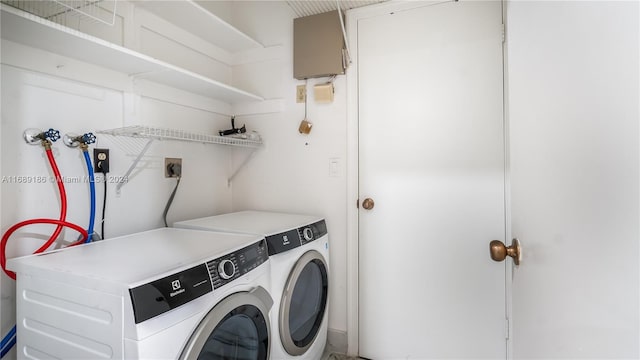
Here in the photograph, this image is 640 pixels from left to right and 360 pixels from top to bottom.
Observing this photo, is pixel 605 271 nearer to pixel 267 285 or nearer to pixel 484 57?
pixel 267 285

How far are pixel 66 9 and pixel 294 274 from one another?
154cm

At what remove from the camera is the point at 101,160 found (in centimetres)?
141

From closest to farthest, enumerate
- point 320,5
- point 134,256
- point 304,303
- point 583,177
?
point 583,177 → point 134,256 → point 304,303 → point 320,5

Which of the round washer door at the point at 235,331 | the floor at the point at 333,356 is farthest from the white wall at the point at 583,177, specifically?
the floor at the point at 333,356

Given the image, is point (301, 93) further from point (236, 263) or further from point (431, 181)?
point (236, 263)

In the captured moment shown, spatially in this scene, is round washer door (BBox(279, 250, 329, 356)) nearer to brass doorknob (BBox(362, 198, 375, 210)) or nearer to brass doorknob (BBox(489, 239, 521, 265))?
A: brass doorknob (BBox(362, 198, 375, 210))

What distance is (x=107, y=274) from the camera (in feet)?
2.64

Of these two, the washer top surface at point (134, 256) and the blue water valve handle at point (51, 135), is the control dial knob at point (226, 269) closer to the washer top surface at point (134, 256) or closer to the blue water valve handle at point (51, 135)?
the washer top surface at point (134, 256)

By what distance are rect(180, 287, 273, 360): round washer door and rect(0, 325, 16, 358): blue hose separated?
80 cm

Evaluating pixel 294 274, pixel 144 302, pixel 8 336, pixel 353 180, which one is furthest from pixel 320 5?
pixel 8 336

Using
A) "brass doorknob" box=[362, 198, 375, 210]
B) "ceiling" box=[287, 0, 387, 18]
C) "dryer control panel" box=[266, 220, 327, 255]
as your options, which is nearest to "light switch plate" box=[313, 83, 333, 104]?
"ceiling" box=[287, 0, 387, 18]

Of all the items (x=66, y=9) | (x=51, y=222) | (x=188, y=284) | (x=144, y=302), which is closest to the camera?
(x=144, y=302)

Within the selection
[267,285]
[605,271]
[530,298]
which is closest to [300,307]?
[267,285]

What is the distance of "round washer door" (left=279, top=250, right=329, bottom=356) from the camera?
135 centimetres
